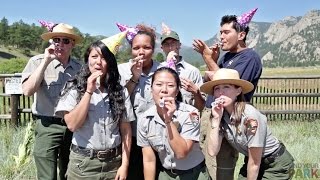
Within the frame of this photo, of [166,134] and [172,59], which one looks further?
[172,59]

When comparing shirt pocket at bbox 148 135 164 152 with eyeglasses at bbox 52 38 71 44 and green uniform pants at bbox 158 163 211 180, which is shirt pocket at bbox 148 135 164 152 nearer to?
green uniform pants at bbox 158 163 211 180

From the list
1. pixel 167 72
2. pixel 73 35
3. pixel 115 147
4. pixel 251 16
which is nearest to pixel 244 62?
pixel 251 16

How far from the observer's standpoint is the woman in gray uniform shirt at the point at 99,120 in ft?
10.1

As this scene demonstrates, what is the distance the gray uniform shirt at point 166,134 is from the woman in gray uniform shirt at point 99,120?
7.7 inches

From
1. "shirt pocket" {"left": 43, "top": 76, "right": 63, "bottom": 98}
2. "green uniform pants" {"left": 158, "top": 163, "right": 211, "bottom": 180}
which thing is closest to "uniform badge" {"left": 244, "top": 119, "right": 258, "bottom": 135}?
"green uniform pants" {"left": 158, "top": 163, "right": 211, "bottom": 180}

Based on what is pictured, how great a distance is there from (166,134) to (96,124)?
1.87ft

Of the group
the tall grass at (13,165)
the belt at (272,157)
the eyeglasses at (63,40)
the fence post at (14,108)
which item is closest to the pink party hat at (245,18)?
the belt at (272,157)

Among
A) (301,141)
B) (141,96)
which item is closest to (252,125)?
(141,96)

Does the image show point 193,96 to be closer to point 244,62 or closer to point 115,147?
point 244,62

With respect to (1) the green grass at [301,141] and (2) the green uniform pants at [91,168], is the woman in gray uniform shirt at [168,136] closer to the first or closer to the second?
(2) the green uniform pants at [91,168]

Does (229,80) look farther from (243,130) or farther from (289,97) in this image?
(289,97)

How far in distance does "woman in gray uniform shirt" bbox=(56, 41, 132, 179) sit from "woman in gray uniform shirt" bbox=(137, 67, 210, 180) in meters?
0.19

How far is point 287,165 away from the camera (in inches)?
126

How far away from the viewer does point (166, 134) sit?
302 centimetres
